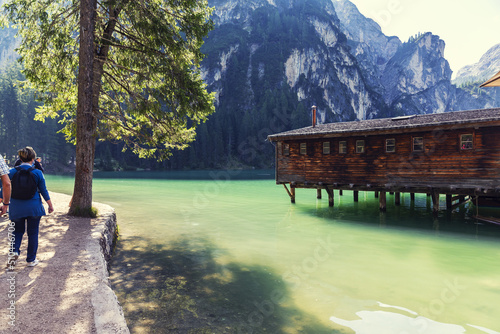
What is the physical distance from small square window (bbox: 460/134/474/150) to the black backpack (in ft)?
64.6

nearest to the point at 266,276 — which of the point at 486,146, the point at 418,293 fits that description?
the point at 418,293

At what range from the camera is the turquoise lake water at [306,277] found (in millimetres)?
6297

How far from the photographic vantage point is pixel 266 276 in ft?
29.0

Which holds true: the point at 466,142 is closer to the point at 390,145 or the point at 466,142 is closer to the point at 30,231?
the point at 390,145

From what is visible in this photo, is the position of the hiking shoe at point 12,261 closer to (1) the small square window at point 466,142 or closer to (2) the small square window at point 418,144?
(2) the small square window at point 418,144

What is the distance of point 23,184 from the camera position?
592 cm

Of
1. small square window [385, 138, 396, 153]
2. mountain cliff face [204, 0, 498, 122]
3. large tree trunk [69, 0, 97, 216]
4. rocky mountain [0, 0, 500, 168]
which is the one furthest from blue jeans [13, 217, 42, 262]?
mountain cliff face [204, 0, 498, 122]

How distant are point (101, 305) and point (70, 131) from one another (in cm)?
1177

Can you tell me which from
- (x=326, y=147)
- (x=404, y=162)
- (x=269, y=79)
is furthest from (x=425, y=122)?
(x=269, y=79)

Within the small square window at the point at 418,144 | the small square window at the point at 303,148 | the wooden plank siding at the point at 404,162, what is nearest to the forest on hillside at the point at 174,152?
the small square window at the point at 303,148

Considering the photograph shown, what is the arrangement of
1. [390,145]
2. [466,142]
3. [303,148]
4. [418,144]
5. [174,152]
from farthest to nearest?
[174,152] → [303,148] → [390,145] → [418,144] → [466,142]

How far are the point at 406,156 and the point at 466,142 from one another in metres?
3.12

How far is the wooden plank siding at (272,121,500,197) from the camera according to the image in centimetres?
1638

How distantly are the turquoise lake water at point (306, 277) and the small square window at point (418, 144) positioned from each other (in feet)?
15.3
